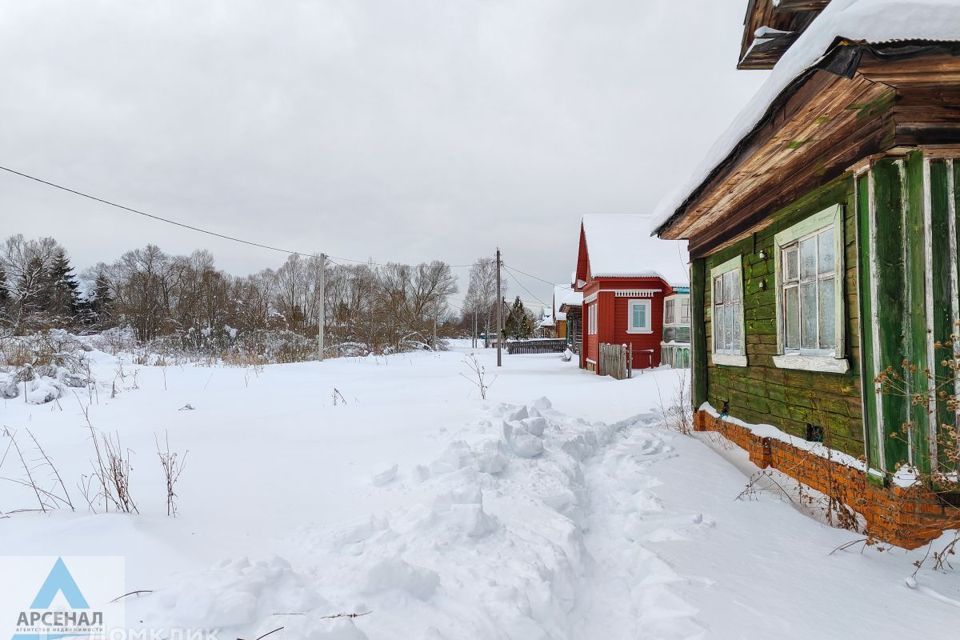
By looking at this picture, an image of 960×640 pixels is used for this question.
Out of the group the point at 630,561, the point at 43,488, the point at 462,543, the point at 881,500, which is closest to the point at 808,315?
the point at 881,500

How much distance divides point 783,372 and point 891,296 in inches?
75.1

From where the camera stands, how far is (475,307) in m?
62.8

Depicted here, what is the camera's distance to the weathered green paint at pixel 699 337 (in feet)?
23.7

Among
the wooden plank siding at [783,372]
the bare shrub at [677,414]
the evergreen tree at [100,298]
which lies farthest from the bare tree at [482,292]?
the wooden plank siding at [783,372]

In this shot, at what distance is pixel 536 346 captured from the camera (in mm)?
35781

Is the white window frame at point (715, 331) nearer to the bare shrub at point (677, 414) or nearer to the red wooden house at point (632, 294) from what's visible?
the bare shrub at point (677, 414)

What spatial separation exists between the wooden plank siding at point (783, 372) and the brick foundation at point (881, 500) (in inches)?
8.8

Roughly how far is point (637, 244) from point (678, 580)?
1717 cm

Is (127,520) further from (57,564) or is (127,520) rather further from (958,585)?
(958,585)

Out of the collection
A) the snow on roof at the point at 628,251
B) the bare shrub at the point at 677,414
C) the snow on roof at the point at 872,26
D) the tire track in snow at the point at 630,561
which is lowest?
the tire track in snow at the point at 630,561

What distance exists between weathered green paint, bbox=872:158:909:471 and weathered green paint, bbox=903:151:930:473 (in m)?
0.04

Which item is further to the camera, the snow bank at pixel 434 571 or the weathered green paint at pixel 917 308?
the weathered green paint at pixel 917 308

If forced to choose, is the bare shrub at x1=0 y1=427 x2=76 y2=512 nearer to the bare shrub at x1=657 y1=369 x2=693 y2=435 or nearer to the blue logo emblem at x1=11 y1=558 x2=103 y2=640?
the blue logo emblem at x1=11 y1=558 x2=103 y2=640

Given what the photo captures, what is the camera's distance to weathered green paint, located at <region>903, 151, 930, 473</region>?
303 centimetres
